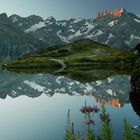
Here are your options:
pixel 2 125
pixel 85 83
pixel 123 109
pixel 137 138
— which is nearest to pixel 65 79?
pixel 85 83

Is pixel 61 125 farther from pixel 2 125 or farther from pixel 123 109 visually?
pixel 123 109

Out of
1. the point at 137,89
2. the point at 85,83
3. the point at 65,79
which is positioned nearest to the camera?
the point at 137,89

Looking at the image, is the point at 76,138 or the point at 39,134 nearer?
the point at 76,138

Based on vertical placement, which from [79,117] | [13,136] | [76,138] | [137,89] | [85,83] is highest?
[85,83]

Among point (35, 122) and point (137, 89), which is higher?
point (137, 89)

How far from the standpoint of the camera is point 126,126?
1217 cm

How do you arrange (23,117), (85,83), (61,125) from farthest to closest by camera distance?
(85,83), (23,117), (61,125)

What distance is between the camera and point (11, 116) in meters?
59.1

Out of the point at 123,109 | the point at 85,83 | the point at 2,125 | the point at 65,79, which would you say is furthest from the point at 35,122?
the point at 65,79

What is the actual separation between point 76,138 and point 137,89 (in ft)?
203

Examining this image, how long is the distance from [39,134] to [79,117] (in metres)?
10.3

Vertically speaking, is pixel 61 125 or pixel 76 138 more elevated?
pixel 61 125

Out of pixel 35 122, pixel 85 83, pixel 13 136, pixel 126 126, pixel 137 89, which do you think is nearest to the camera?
pixel 126 126

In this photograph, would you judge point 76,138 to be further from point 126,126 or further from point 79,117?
point 79,117
